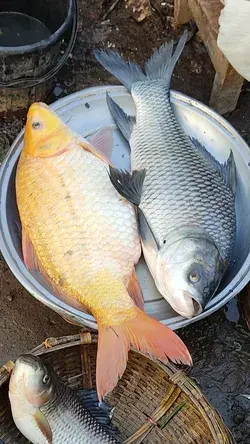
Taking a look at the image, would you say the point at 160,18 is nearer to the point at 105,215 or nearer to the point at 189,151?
the point at 189,151

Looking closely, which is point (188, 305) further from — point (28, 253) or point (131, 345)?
point (28, 253)

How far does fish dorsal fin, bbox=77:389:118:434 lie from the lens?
308cm

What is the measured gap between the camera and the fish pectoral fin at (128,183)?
128 inches

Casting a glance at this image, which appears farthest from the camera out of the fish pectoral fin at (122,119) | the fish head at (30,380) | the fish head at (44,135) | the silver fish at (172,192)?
the fish pectoral fin at (122,119)

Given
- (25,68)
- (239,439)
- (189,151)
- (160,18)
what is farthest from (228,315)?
(160,18)

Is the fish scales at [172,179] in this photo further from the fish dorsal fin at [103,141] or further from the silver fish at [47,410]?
the silver fish at [47,410]

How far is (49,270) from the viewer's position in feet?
10.5

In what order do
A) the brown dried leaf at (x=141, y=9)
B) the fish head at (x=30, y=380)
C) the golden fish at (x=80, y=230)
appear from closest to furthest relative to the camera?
the fish head at (x=30, y=380)
the golden fish at (x=80, y=230)
the brown dried leaf at (x=141, y=9)

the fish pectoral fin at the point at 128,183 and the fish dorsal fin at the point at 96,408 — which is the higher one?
the fish pectoral fin at the point at 128,183

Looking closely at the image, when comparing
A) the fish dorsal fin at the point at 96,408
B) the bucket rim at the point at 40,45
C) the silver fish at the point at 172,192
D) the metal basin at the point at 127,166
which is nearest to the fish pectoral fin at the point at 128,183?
the silver fish at the point at 172,192

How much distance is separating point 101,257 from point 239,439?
1098mm

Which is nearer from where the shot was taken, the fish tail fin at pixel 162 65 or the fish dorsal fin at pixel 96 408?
the fish dorsal fin at pixel 96 408

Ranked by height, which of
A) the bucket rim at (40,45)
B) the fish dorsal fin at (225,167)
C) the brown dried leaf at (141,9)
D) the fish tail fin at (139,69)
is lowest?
the fish dorsal fin at (225,167)

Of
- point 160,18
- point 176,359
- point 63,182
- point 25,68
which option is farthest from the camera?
point 160,18
